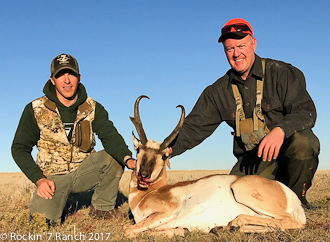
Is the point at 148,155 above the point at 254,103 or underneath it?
underneath

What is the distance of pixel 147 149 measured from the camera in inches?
239

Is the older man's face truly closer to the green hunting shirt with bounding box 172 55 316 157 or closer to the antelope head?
the green hunting shirt with bounding box 172 55 316 157

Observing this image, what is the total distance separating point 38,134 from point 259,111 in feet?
12.6

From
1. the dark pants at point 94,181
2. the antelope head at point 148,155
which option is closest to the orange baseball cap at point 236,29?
the antelope head at point 148,155

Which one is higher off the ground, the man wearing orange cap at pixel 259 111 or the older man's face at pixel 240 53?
the older man's face at pixel 240 53

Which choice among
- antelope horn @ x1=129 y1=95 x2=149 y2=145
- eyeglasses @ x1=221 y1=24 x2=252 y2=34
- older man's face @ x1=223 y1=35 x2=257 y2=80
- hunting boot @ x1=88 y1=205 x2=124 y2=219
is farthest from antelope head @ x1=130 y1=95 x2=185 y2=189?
eyeglasses @ x1=221 y1=24 x2=252 y2=34

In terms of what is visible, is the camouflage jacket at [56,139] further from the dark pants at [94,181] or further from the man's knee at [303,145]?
the man's knee at [303,145]

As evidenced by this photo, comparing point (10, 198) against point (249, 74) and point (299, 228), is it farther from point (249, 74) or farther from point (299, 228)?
point (299, 228)

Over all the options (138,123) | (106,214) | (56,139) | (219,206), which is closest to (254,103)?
(138,123)

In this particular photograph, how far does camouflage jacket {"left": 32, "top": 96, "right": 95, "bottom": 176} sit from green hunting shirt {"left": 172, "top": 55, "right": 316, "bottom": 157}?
1.67 m

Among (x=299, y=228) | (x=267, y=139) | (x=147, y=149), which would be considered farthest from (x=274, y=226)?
(x=147, y=149)

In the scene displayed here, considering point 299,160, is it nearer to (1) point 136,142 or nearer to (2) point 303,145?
(2) point 303,145

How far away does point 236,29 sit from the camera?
650cm

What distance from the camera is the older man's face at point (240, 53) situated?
257 inches
